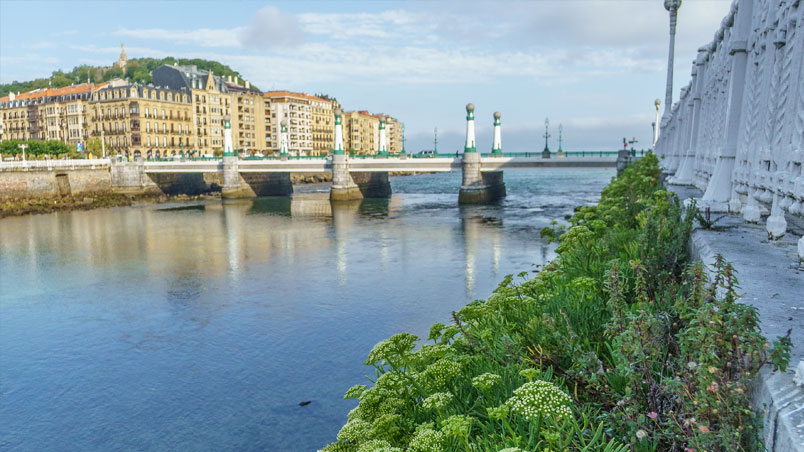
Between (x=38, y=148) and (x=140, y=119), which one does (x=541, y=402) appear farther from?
(x=38, y=148)

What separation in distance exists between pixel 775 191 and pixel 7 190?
60920mm

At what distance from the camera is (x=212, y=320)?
1647 centimetres

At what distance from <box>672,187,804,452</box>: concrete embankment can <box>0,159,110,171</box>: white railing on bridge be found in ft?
204

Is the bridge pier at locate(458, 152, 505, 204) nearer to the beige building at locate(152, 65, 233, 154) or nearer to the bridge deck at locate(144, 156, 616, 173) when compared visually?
the bridge deck at locate(144, 156, 616, 173)

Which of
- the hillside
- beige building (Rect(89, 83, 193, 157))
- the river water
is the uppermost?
the hillside

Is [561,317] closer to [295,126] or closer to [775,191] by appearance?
[775,191]

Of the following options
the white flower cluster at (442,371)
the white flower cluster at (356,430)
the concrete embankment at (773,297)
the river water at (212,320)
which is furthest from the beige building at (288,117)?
the white flower cluster at (356,430)

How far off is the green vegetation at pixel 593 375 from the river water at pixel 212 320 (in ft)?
14.2

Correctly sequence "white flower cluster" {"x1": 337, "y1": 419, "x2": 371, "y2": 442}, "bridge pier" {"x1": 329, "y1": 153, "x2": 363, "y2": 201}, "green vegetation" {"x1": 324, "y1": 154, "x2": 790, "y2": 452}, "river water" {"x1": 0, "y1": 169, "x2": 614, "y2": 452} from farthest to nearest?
"bridge pier" {"x1": 329, "y1": 153, "x2": 363, "y2": 201}
"river water" {"x1": 0, "y1": 169, "x2": 614, "y2": 452}
"white flower cluster" {"x1": 337, "y1": 419, "x2": 371, "y2": 442}
"green vegetation" {"x1": 324, "y1": 154, "x2": 790, "y2": 452}

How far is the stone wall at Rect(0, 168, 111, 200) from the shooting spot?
53750 mm

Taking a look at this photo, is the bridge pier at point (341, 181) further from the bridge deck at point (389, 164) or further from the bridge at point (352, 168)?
the bridge deck at point (389, 164)

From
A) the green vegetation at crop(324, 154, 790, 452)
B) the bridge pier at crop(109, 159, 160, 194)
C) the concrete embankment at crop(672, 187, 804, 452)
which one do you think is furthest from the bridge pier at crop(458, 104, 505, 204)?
the green vegetation at crop(324, 154, 790, 452)

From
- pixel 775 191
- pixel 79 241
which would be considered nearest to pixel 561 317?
pixel 775 191

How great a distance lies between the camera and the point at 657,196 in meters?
11.6
